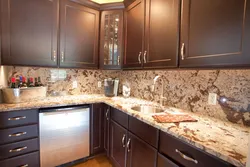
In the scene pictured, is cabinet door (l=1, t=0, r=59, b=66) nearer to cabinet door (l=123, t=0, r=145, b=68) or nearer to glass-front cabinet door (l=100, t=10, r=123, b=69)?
glass-front cabinet door (l=100, t=10, r=123, b=69)

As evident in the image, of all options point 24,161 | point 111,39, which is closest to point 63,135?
point 24,161

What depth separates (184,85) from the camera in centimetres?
152

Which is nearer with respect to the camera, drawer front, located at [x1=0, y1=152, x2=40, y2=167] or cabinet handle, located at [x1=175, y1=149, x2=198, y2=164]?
cabinet handle, located at [x1=175, y1=149, x2=198, y2=164]

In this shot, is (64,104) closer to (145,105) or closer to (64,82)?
(64,82)

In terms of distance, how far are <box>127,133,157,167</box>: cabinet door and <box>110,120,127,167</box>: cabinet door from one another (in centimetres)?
10

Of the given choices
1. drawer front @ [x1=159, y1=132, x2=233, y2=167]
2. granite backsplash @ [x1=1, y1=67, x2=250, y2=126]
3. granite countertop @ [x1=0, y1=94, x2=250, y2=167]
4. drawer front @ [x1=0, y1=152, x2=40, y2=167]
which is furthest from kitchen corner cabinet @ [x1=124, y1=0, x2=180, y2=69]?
drawer front @ [x1=0, y1=152, x2=40, y2=167]

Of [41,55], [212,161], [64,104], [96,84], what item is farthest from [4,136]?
[212,161]

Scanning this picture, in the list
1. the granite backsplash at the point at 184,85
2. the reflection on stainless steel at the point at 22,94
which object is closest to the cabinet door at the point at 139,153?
the granite backsplash at the point at 184,85

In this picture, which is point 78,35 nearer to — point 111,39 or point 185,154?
point 111,39

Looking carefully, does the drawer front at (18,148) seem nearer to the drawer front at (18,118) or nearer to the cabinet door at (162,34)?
the drawer front at (18,118)

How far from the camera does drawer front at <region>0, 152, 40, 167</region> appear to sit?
4.52 ft

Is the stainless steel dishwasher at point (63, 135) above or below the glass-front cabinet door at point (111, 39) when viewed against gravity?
below

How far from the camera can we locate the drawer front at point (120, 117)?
1469mm

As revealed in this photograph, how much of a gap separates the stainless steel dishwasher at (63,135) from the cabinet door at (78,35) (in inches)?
26.9
